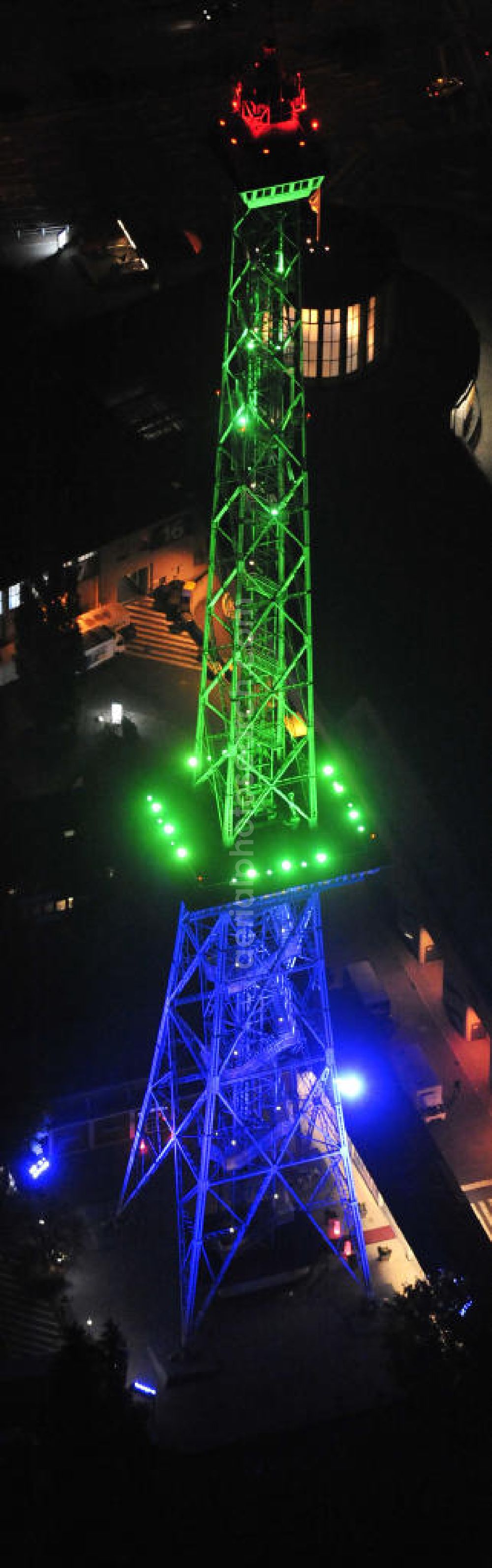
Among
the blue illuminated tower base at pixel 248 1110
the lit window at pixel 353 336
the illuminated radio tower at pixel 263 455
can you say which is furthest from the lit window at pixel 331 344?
the blue illuminated tower base at pixel 248 1110

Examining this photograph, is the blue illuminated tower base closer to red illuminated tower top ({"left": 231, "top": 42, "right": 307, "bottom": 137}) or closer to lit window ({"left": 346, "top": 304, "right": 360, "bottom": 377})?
red illuminated tower top ({"left": 231, "top": 42, "right": 307, "bottom": 137})

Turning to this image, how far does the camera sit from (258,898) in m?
33.2

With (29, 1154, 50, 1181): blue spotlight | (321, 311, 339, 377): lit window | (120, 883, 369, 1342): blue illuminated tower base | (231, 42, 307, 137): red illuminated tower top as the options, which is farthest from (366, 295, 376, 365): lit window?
(29, 1154, 50, 1181): blue spotlight

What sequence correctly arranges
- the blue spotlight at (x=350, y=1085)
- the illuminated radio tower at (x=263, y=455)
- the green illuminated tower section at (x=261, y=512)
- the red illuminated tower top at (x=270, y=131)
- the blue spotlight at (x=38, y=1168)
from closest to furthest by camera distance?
the red illuminated tower top at (x=270, y=131) → the illuminated radio tower at (x=263, y=455) → the green illuminated tower section at (x=261, y=512) → the blue spotlight at (x=38, y=1168) → the blue spotlight at (x=350, y=1085)

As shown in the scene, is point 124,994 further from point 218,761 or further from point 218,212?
point 218,212

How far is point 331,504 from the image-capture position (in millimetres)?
55812

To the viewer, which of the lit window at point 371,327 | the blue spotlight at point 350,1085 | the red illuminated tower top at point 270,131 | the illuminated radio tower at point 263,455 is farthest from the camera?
the lit window at point 371,327

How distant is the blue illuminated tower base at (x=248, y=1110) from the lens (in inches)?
1414

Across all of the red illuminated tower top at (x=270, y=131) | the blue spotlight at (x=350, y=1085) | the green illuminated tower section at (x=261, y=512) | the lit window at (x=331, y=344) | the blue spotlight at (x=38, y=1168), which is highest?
the lit window at (x=331, y=344)

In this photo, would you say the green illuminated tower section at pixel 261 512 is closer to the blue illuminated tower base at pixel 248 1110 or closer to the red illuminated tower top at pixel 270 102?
the red illuminated tower top at pixel 270 102

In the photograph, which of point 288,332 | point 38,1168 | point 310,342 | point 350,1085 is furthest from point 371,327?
point 38,1168

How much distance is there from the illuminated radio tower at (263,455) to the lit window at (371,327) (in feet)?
88.1

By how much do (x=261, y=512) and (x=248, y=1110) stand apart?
18.7 m

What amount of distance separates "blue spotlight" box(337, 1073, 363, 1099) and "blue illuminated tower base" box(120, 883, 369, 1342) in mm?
2138
